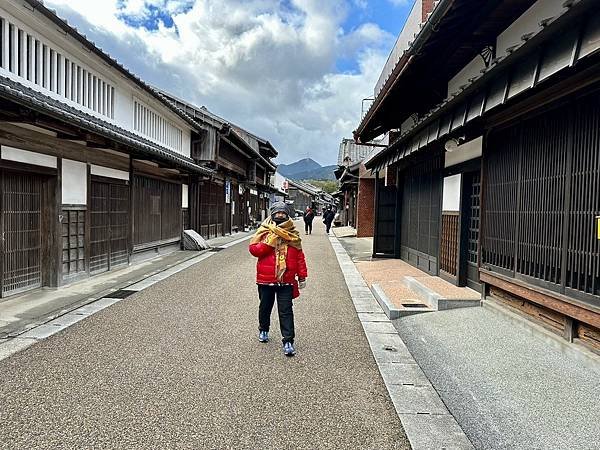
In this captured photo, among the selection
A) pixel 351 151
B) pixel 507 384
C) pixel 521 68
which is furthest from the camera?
pixel 351 151

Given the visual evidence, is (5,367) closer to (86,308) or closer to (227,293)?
(86,308)

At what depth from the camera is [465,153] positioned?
813 cm

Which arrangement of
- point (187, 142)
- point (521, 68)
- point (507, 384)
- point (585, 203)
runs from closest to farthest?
point (507, 384) < point (521, 68) < point (585, 203) < point (187, 142)

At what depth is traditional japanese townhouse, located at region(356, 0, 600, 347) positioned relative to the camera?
430 centimetres

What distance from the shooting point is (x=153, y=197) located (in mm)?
14211

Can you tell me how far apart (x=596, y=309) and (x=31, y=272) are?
8949 mm

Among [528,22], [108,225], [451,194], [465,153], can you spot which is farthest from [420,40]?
[108,225]

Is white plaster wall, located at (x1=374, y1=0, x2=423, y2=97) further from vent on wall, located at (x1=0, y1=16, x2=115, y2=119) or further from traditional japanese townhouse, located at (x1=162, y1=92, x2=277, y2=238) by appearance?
traditional japanese townhouse, located at (x1=162, y1=92, x2=277, y2=238)

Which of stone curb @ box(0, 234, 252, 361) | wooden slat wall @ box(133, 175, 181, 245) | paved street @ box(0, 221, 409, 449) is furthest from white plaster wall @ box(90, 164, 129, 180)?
paved street @ box(0, 221, 409, 449)

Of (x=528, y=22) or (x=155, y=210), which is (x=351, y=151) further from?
(x=528, y=22)

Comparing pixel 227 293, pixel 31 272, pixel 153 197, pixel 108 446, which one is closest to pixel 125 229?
pixel 153 197

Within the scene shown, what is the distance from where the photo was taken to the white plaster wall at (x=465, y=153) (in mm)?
7444

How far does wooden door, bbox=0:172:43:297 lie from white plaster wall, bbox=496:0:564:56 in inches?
321

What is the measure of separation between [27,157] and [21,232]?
4.60 ft
